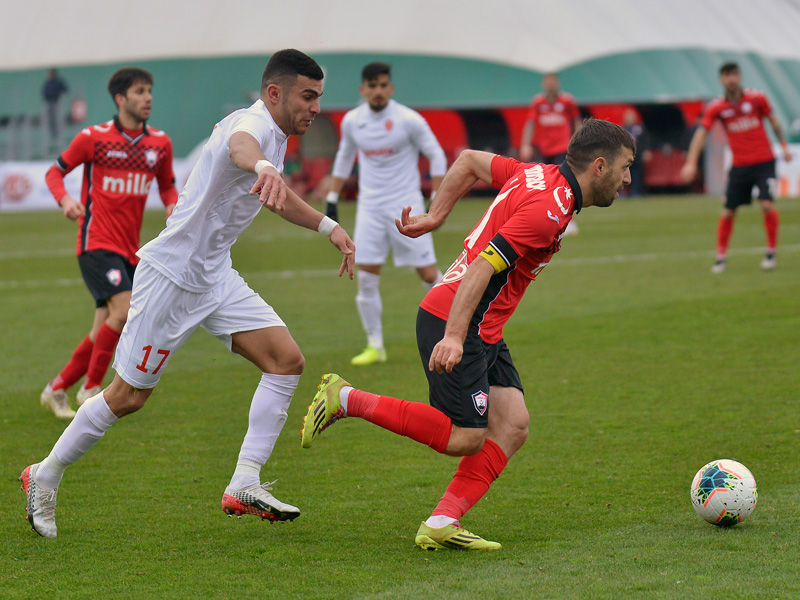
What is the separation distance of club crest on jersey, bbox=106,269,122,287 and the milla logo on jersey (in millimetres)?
588

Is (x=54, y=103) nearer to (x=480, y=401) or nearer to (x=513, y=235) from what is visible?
(x=480, y=401)

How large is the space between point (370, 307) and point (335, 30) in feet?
121

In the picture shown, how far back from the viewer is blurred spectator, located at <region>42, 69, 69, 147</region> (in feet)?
127

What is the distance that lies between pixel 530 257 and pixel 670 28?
4537 centimetres

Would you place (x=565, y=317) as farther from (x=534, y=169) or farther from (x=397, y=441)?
(x=534, y=169)

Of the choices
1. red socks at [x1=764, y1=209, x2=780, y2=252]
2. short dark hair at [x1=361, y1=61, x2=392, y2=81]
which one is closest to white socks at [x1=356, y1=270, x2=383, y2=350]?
short dark hair at [x1=361, y1=61, x2=392, y2=81]

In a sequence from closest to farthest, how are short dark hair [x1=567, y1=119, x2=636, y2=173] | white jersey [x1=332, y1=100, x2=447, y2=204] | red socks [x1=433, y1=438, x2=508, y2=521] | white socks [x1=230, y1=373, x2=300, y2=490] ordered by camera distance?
short dark hair [x1=567, y1=119, x2=636, y2=173] < red socks [x1=433, y1=438, x2=508, y2=521] < white socks [x1=230, y1=373, x2=300, y2=490] < white jersey [x1=332, y1=100, x2=447, y2=204]

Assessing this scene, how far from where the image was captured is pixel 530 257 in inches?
177

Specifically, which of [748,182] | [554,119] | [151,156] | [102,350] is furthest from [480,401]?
[554,119]

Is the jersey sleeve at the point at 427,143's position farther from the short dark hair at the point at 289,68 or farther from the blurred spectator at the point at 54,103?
the blurred spectator at the point at 54,103

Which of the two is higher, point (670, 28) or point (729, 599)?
point (670, 28)

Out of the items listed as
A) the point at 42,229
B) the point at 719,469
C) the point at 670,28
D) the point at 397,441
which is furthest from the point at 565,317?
the point at 670,28

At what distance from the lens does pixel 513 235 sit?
4184mm

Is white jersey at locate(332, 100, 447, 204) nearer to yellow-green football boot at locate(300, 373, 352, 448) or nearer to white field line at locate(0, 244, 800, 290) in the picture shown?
yellow-green football boot at locate(300, 373, 352, 448)
